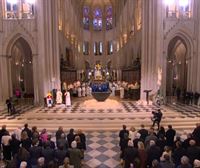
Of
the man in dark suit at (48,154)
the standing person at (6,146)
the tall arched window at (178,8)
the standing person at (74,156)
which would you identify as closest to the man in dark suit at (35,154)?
the man in dark suit at (48,154)

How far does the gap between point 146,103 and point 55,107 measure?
7709 millimetres

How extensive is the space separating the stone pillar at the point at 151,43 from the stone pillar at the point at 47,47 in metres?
8.81

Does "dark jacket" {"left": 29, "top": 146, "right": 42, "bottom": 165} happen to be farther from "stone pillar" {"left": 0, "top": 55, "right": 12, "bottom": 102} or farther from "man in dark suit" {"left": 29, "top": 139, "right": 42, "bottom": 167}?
"stone pillar" {"left": 0, "top": 55, "right": 12, "bottom": 102}

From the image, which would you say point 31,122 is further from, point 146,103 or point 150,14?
point 150,14

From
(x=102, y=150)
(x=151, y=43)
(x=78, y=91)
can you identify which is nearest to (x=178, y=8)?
(x=151, y=43)

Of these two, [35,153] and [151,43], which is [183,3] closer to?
[151,43]

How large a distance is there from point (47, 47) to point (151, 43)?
9.73 meters

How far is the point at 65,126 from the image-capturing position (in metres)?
13.0

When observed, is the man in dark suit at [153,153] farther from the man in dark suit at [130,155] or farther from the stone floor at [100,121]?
the stone floor at [100,121]

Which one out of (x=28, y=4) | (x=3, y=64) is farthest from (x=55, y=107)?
(x=28, y=4)

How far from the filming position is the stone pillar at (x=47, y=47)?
62.7ft

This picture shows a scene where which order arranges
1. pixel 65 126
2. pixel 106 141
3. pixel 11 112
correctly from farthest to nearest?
pixel 11 112 → pixel 65 126 → pixel 106 141

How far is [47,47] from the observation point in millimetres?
20016

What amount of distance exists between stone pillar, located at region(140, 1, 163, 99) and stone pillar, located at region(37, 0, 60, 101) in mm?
8810
